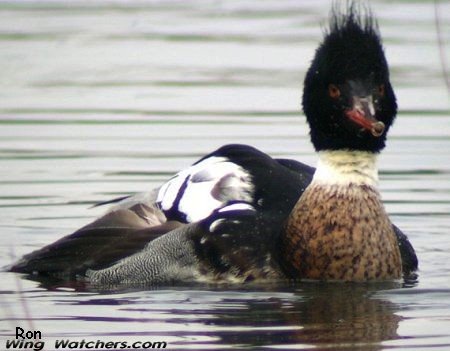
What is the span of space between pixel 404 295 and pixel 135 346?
222 centimetres

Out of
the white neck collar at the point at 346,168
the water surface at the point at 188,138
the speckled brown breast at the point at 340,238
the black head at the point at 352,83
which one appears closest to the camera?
the water surface at the point at 188,138

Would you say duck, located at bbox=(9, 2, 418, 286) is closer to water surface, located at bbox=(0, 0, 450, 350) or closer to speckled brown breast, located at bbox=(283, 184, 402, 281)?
speckled brown breast, located at bbox=(283, 184, 402, 281)

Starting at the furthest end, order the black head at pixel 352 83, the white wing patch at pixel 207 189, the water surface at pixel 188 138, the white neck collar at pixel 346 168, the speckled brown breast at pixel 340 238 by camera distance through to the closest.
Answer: the white wing patch at pixel 207 189 → the white neck collar at pixel 346 168 → the speckled brown breast at pixel 340 238 → the black head at pixel 352 83 → the water surface at pixel 188 138

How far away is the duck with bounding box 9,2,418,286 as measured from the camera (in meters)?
11.3

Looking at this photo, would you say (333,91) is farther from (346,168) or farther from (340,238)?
(340,238)

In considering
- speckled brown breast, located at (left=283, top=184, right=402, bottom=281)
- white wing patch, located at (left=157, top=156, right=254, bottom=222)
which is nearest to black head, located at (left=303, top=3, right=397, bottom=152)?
speckled brown breast, located at (left=283, top=184, right=402, bottom=281)

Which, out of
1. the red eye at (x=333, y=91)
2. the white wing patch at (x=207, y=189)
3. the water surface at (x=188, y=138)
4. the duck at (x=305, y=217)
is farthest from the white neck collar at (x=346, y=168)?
the water surface at (x=188, y=138)

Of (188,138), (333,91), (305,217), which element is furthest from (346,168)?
(188,138)

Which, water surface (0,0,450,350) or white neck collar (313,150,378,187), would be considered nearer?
water surface (0,0,450,350)

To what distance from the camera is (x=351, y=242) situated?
11.4m

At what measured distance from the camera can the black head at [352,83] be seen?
443 inches

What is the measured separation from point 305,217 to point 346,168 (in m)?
0.44

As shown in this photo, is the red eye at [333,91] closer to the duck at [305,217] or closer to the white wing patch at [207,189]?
the duck at [305,217]

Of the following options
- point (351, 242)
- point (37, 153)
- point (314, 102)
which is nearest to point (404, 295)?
point (351, 242)
